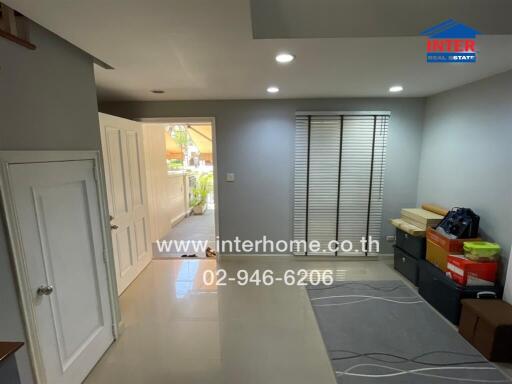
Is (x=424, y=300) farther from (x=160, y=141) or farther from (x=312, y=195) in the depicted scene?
(x=160, y=141)

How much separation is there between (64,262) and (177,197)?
14.4 feet

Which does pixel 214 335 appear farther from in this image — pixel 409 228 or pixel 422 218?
pixel 422 218

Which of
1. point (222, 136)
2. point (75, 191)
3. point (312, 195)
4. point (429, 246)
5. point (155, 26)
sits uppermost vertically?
point (155, 26)

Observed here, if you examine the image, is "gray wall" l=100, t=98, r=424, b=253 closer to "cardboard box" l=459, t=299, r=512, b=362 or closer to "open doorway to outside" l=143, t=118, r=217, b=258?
"open doorway to outside" l=143, t=118, r=217, b=258

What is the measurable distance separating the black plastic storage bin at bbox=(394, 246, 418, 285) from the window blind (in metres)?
0.43

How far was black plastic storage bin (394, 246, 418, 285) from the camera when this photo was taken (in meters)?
3.08

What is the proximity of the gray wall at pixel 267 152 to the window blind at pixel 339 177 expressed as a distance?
134mm

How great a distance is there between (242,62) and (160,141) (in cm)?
323

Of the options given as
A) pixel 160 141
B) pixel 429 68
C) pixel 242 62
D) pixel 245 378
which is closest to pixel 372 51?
pixel 429 68

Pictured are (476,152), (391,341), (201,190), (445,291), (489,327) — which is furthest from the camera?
(201,190)

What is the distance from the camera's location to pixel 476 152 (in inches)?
105

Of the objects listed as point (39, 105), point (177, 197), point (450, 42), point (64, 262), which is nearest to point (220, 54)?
point (39, 105)

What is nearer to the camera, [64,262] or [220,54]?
[64,262]

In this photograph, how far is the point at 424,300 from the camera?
2777mm
